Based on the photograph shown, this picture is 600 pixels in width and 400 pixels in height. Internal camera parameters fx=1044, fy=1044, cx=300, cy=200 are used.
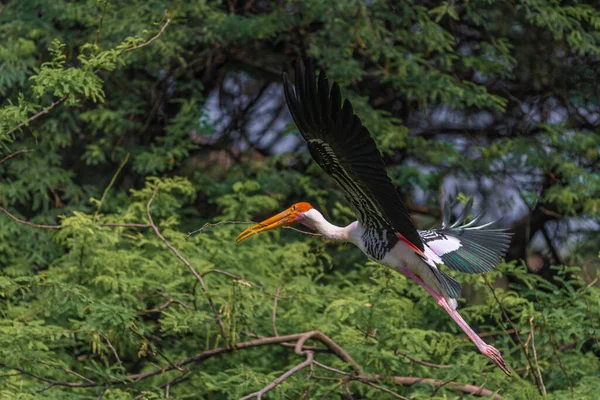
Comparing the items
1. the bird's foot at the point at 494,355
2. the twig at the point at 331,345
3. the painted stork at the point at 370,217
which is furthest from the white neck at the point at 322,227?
the twig at the point at 331,345

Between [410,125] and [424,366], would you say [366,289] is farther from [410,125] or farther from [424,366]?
[410,125]

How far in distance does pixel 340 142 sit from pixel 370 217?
0.41 meters

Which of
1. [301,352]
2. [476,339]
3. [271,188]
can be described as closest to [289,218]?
[476,339]

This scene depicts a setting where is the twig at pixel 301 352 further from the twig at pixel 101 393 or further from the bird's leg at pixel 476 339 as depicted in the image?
the bird's leg at pixel 476 339

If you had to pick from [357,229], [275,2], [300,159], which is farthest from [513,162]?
[357,229]

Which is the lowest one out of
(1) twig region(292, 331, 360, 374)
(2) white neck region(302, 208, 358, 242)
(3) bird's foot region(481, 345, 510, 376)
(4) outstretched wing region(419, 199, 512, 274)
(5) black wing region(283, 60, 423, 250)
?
(1) twig region(292, 331, 360, 374)

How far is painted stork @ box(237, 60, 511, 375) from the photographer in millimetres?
3307

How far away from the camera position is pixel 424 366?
16.1 feet

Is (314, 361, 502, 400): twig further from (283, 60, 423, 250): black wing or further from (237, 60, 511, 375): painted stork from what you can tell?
(283, 60, 423, 250): black wing

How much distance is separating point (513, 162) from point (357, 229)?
3495 mm

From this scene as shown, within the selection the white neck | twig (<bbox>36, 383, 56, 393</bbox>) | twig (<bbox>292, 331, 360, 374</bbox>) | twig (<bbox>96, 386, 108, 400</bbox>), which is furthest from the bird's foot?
twig (<bbox>36, 383, 56, 393</bbox>)

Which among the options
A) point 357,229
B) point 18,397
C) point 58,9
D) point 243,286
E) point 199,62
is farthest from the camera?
point 199,62

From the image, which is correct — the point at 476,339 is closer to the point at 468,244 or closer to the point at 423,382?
the point at 468,244

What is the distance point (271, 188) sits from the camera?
6801 millimetres
